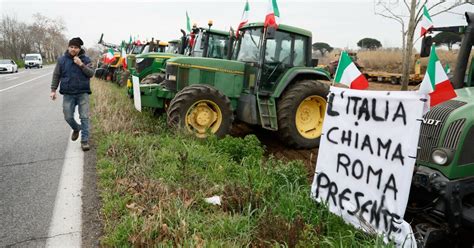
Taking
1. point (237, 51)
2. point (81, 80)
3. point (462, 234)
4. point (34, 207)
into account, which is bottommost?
point (34, 207)

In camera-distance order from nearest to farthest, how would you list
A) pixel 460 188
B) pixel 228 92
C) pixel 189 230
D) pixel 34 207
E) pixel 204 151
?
1. pixel 460 188
2. pixel 189 230
3. pixel 34 207
4. pixel 204 151
5. pixel 228 92

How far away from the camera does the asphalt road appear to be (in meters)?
3.31

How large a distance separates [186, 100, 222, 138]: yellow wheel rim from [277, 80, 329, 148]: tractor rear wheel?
1.14 metres

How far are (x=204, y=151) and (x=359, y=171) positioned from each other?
2609 millimetres

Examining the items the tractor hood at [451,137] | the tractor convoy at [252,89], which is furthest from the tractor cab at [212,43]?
the tractor hood at [451,137]

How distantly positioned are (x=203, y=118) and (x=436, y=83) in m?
4.40

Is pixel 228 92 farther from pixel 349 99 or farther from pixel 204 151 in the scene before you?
pixel 349 99

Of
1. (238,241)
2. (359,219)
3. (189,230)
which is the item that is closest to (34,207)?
(189,230)

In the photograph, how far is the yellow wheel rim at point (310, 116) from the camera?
7188 millimetres

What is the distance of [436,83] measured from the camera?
2.66 m

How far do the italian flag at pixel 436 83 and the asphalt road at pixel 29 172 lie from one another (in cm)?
318

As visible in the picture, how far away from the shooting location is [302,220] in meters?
3.21

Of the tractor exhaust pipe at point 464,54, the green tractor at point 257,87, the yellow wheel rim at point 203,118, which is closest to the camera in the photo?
the tractor exhaust pipe at point 464,54

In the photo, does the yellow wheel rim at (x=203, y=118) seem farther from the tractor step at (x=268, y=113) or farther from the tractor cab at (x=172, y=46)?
the tractor cab at (x=172, y=46)
